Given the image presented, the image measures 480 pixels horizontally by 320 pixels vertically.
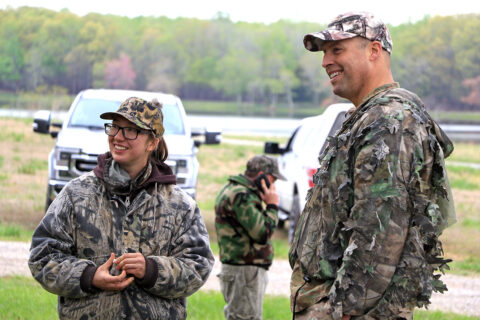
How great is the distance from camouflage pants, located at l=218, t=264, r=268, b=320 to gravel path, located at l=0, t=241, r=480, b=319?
2284 mm

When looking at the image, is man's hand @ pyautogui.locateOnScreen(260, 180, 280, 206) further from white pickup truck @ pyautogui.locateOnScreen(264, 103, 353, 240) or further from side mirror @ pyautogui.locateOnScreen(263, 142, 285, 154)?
side mirror @ pyautogui.locateOnScreen(263, 142, 285, 154)

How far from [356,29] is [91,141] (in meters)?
7.48

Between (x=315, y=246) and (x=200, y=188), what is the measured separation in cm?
1501

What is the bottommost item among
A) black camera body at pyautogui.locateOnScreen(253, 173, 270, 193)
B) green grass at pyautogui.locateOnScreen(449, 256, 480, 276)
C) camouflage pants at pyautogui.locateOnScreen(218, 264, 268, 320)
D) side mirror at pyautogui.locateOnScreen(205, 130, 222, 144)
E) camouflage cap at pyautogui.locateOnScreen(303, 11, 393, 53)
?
green grass at pyautogui.locateOnScreen(449, 256, 480, 276)

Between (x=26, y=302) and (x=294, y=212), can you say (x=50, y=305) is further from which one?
(x=294, y=212)

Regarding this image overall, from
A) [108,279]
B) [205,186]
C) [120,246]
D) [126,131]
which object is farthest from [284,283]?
[205,186]

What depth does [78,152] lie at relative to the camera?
1005 centimetres

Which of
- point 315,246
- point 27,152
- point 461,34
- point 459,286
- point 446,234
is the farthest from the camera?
point 461,34

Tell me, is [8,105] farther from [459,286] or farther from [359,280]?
[359,280]

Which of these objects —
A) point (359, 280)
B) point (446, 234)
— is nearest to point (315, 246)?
point (359, 280)

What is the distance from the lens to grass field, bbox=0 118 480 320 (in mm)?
6789

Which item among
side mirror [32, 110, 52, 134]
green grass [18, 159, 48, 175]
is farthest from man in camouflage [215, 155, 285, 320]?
green grass [18, 159, 48, 175]

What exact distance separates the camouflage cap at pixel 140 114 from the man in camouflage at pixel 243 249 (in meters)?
2.22

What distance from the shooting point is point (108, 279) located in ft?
11.1
